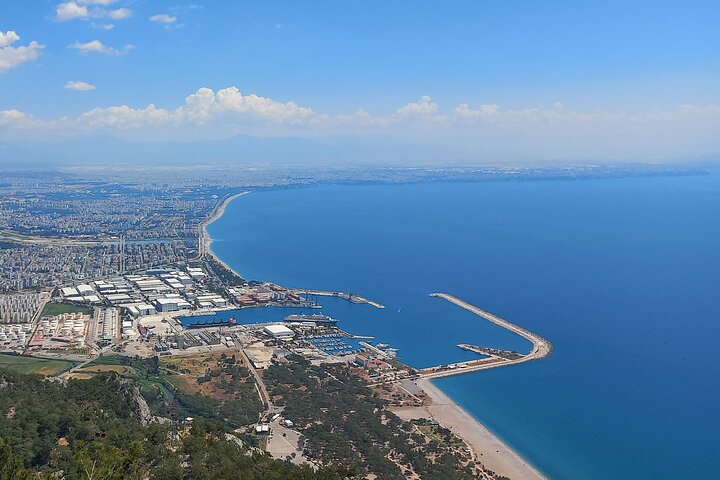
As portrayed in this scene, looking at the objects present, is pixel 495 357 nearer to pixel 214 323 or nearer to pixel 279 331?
pixel 279 331

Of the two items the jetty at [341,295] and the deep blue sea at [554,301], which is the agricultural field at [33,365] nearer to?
the deep blue sea at [554,301]

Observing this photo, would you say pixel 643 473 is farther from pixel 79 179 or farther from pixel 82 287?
pixel 79 179

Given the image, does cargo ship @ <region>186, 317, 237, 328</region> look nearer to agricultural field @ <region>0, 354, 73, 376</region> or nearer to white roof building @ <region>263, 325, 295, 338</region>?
white roof building @ <region>263, 325, 295, 338</region>

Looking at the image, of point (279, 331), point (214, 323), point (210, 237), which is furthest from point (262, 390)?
point (210, 237)

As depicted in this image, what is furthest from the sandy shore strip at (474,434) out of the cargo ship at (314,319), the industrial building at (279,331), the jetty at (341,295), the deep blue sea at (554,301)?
the jetty at (341,295)

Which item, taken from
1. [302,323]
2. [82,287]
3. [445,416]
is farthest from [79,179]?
[445,416]

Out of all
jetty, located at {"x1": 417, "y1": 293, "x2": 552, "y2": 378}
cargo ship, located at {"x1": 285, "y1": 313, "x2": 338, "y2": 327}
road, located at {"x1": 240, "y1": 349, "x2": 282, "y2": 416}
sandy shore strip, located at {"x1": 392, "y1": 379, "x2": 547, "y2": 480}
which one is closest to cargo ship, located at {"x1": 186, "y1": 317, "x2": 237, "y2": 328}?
cargo ship, located at {"x1": 285, "y1": 313, "x2": 338, "y2": 327}
